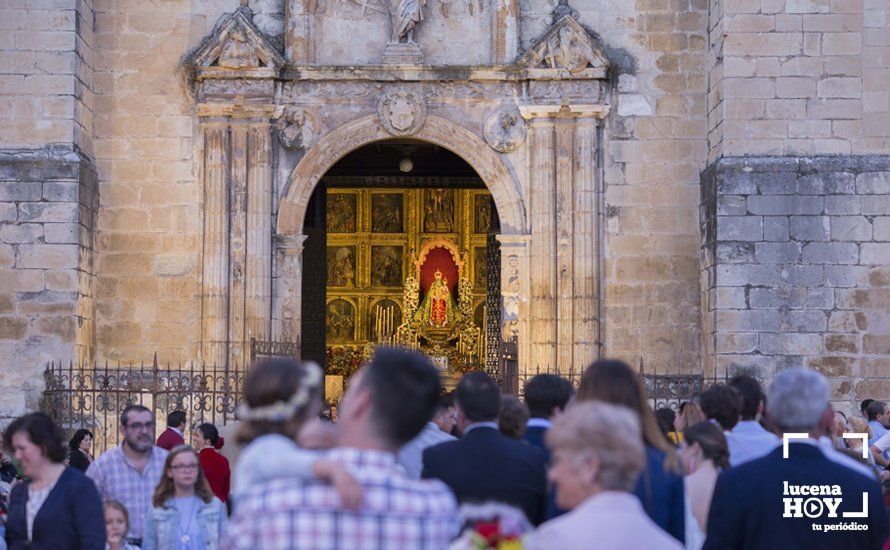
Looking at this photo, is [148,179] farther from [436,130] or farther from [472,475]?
[472,475]

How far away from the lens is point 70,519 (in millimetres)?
6520

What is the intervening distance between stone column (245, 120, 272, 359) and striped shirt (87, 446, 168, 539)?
28.7ft

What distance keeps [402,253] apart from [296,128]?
251 inches

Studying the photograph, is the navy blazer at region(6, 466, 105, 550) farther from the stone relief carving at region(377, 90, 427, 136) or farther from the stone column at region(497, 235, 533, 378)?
the stone relief carving at region(377, 90, 427, 136)

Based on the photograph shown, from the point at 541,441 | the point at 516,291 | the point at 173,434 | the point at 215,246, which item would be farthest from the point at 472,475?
the point at 215,246

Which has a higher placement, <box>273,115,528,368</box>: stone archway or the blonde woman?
<box>273,115,528,368</box>: stone archway

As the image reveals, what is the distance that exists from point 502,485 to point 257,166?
11622 millimetres

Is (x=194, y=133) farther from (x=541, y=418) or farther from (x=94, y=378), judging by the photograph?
(x=541, y=418)

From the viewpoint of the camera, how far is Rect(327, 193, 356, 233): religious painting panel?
23375mm

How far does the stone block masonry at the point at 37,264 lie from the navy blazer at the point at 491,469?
429 inches

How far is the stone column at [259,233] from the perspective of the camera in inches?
666

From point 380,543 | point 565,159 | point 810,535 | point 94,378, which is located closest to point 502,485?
point 810,535

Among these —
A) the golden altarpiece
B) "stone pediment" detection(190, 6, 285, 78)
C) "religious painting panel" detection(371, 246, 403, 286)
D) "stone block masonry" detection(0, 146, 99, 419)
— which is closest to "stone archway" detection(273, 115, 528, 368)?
"stone pediment" detection(190, 6, 285, 78)

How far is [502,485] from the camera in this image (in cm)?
585
